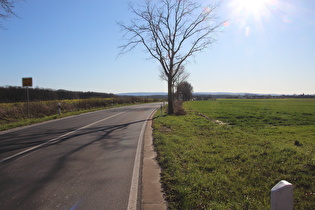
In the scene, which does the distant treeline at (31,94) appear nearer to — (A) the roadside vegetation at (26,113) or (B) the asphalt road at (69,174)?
(A) the roadside vegetation at (26,113)

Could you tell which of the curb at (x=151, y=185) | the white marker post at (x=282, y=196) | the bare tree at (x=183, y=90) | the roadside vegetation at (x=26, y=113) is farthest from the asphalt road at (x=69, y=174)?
the bare tree at (x=183, y=90)

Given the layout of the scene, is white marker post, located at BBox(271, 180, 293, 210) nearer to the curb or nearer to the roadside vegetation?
the curb

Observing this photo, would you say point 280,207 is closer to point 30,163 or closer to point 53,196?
point 53,196

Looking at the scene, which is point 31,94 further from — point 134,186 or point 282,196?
point 282,196

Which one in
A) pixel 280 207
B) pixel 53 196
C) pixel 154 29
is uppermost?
pixel 154 29

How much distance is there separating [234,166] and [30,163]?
206 inches

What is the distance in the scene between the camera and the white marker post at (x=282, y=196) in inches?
85.1

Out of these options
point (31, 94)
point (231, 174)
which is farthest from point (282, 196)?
point (31, 94)

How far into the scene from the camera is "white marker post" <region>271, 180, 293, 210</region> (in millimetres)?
2162

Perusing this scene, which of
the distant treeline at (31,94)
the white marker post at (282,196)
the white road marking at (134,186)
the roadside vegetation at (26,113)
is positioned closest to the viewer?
the white marker post at (282,196)

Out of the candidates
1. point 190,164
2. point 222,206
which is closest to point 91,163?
point 190,164

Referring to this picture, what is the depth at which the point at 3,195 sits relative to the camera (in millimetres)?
3717

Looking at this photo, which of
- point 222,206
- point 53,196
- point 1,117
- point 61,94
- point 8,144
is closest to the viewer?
point 222,206

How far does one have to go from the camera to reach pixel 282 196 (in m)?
2.18
